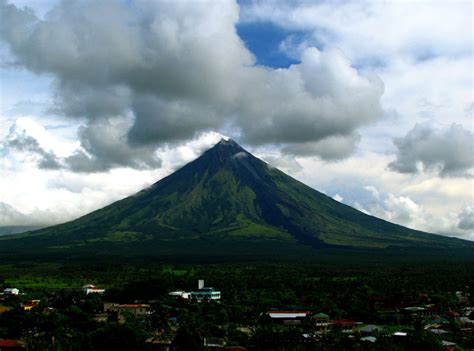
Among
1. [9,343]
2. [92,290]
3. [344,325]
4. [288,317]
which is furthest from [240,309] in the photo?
[92,290]

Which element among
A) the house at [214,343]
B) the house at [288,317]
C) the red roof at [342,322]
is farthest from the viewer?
the house at [288,317]

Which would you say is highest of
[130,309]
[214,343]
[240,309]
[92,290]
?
[92,290]

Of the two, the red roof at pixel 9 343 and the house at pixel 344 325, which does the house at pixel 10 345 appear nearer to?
the red roof at pixel 9 343

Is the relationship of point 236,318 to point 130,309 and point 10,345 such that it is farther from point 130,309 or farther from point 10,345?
point 10,345

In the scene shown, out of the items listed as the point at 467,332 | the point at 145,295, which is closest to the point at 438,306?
the point at 467,332

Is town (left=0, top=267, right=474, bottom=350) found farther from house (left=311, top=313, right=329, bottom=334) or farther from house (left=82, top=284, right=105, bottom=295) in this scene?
house (left=82, top=284, right=105, bottom=295)

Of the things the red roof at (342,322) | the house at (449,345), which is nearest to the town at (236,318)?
the red roof at (342,322)
